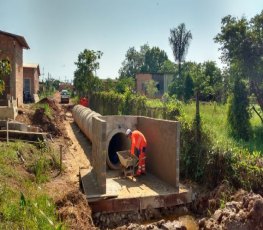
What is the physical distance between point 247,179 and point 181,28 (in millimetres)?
46851

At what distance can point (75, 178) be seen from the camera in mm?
9766

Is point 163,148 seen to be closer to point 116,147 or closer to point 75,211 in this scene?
point 116,147

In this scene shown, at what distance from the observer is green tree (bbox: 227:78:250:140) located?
1400 centimetres

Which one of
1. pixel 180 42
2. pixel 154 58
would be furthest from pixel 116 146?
pixel 154 58

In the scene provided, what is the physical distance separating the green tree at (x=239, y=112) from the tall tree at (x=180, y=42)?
37.6 meters

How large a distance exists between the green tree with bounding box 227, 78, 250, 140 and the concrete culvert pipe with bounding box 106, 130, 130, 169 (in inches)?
201

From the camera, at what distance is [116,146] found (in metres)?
12.4

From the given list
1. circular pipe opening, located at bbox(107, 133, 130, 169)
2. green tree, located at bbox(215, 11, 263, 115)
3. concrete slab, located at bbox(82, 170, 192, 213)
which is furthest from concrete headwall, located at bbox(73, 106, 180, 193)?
green tree, located at bbox(215, 11, 263, 115)

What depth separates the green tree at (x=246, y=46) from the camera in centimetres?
1506

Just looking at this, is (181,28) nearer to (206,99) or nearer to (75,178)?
(206,99)

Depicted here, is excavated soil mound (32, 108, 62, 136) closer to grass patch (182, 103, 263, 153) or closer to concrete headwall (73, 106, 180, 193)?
concrete headwall (73, 106, 180, 193)

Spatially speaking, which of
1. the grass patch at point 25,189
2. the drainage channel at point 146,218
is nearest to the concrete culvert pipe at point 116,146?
the grass patch at point 25,189

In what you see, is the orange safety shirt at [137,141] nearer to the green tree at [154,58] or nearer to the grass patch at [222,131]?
the grass patch at [222,131]

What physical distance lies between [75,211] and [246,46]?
1202 centimetres
